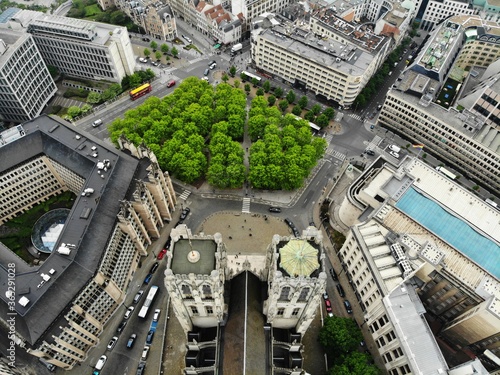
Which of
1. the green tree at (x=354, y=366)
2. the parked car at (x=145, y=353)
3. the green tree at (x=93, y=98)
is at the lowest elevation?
the parked car at (x=145, y=353)

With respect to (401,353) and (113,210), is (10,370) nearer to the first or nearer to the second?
(113,210)

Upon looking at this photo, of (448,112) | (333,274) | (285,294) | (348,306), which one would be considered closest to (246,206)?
(333,274)

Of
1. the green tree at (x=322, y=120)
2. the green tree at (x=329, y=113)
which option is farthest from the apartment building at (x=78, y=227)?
the green tree at (x=329, y=113)

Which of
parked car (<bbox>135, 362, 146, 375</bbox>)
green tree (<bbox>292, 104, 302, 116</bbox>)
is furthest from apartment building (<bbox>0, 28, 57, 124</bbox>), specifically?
parked car (<bbox>135, 362, 146, 375</bbox>)

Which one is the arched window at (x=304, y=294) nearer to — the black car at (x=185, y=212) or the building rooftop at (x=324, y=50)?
the black car at (x=185, y=212)

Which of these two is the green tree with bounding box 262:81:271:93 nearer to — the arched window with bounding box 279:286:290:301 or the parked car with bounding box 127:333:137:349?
the parked car with bounding box 127:333:137:349

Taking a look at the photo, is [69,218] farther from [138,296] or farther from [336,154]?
[336,154]
